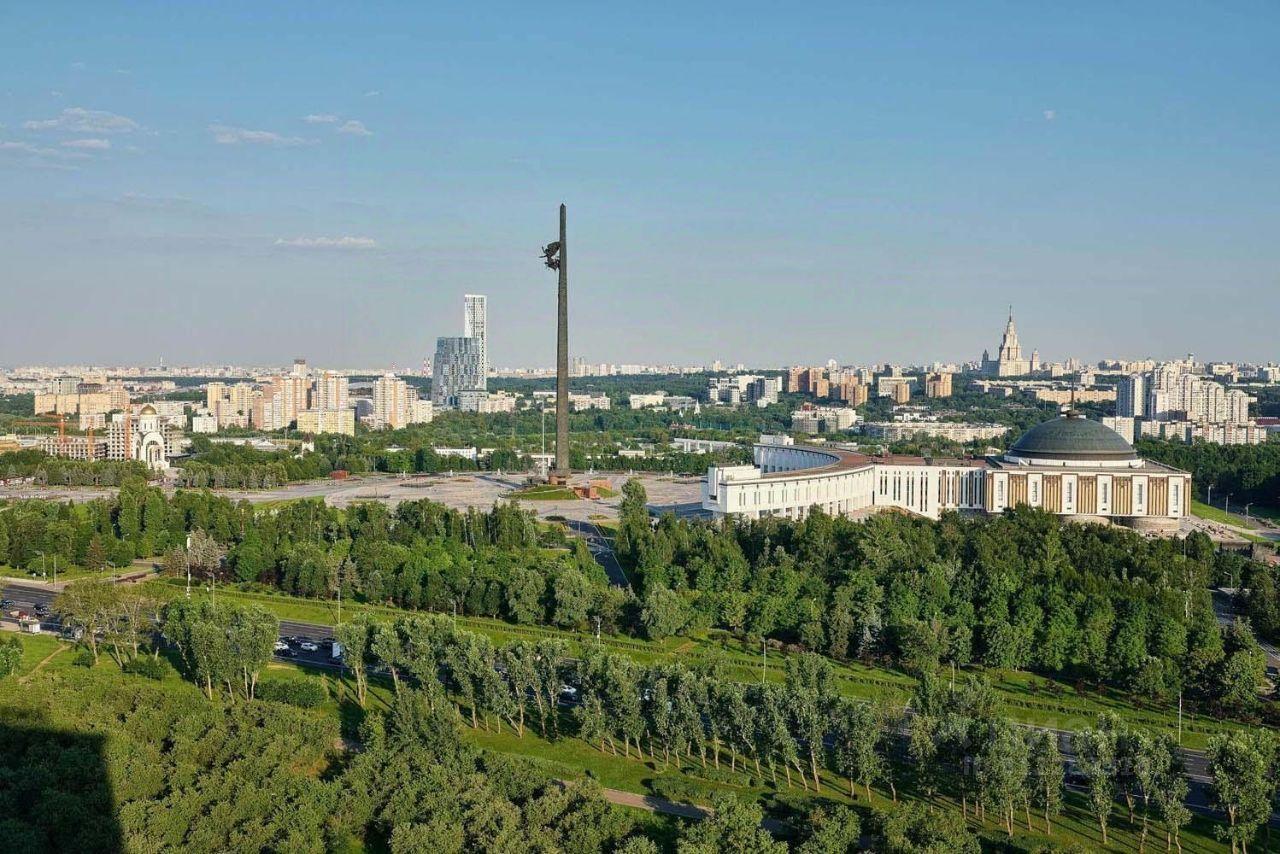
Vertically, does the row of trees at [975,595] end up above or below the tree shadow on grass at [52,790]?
above

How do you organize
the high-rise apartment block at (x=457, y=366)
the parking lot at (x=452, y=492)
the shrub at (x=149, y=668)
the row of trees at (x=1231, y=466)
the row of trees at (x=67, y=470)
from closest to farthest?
the shrub at (x=149, y=668)
the parking lot at (x=452, y=492)
the row of trees at (x=1231, y=466)
the row of trees at (x=67, y=470)
the high-rise apartment block at (x=457, y=366)

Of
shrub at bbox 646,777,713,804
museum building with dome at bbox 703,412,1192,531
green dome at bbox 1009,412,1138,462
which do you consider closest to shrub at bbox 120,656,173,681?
shrub at bbox 646,777,713,804

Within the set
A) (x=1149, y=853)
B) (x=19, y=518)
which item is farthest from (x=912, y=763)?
(x=19, y=518)

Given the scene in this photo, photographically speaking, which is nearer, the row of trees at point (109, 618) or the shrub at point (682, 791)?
the shrub at point (682, 791)

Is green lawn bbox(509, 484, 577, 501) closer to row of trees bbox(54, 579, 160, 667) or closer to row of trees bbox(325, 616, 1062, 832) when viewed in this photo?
row of trees bbox(54, 579, 160, 667)

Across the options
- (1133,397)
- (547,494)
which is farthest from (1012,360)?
(547,494)

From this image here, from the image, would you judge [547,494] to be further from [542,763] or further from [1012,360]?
[1012,360]

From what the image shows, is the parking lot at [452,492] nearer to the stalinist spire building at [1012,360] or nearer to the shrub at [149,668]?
the shrub at [149,668]

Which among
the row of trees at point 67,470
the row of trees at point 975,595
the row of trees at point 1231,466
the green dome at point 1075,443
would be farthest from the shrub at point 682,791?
the row of trees at point 67,470
